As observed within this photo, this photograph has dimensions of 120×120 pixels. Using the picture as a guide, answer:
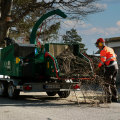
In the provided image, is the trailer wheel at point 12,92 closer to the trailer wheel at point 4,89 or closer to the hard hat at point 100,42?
the trailer wheel at point 4,89

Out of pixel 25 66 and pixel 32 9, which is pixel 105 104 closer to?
pixel 25 66

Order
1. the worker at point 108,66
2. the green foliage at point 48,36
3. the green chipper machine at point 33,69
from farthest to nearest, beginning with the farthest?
the green foliage at point 48,36, the green chipper machine at point 33,69, the worker at point 108,66

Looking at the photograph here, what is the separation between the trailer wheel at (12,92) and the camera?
9180mm

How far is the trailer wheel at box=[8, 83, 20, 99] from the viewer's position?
30.1 feet

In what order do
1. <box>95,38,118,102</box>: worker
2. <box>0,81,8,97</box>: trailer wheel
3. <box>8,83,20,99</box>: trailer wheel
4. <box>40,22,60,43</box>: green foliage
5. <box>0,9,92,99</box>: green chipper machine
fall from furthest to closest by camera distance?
<box>40,22,60,43</box>: green foliage < <box>0,81,8,97</box>: trailer wheel < <box>8,83,20,99</box>: trailer wheel < <box>0,9,92,99</box>: green chipper machine < <box>95,38,118,102</box>: worker

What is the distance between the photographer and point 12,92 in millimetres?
9344

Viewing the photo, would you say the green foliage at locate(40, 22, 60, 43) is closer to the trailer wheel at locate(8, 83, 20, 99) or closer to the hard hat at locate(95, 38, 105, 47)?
the hard hat at locate(95, 38, 105, 47)

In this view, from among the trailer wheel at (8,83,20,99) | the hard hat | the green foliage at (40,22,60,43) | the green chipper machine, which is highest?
the green foliage at (40,22,60,43)

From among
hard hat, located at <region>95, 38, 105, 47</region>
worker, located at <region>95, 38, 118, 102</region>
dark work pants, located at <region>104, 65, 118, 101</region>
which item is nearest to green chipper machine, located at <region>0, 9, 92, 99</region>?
hard hat, located at <region>95, 38, 105, 47</region>

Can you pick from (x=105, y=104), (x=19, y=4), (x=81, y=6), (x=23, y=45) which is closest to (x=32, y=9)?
(x=19, y=4)

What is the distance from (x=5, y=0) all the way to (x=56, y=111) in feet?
40.9

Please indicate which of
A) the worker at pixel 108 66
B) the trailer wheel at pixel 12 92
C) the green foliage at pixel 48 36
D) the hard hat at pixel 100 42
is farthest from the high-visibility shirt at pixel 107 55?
the trailer wheel at pixel 12 92

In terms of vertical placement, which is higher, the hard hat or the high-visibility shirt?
the hard hat

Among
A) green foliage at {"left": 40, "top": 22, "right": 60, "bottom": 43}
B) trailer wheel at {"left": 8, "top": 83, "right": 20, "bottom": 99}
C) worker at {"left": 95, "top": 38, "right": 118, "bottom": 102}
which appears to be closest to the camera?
worker at {"left": 95, "top": 38, "right": 118, "bottom": 102}
